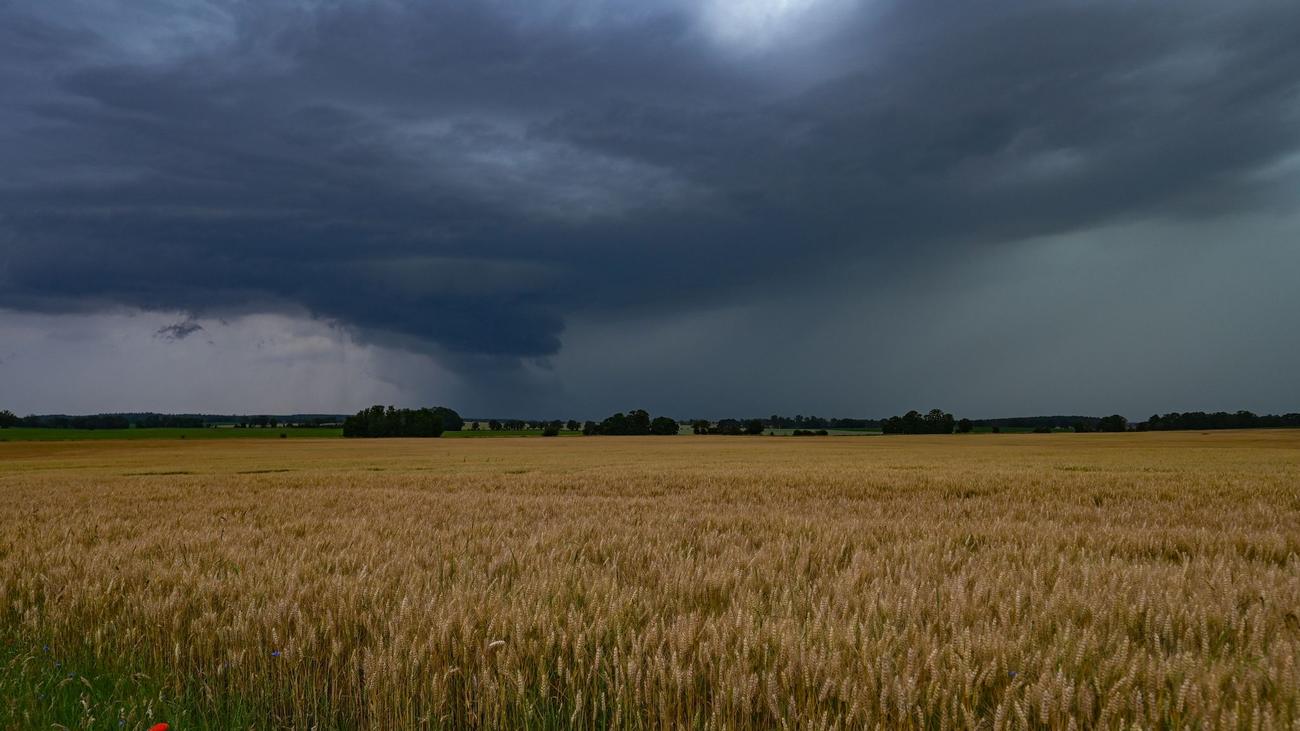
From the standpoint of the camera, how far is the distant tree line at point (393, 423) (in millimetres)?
116562

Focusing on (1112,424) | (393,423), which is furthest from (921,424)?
(393,423)

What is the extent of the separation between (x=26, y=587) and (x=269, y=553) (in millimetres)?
1647

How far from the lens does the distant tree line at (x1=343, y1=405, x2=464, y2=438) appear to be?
382ft

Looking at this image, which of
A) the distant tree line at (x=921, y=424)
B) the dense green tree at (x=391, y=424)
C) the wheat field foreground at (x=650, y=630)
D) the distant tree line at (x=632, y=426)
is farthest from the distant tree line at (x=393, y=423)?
the wheat field foreground at (x=650, y=630)

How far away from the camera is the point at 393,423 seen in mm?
117312

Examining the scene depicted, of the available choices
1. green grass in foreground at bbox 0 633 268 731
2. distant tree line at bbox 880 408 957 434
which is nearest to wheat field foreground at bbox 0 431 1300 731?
green grass in foreground at bbox 0 633 268 731

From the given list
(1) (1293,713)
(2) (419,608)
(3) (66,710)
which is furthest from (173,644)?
(1) (1293,713)

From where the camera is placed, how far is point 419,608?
374 cm

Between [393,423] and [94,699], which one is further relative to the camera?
[393,423]

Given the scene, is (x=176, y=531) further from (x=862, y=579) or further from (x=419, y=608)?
(x=862, y=579)

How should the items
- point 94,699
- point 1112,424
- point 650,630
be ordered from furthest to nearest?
point 1112,424 < point 94,699 < point 650,630

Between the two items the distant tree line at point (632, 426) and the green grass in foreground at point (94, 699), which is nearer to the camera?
the green grass in foreground at point (94, 699)

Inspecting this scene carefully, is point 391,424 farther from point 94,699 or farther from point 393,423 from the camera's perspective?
point 94,699

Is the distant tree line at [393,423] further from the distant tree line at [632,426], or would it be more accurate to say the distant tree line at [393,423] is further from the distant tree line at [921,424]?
the distant tree line at [921,424]
